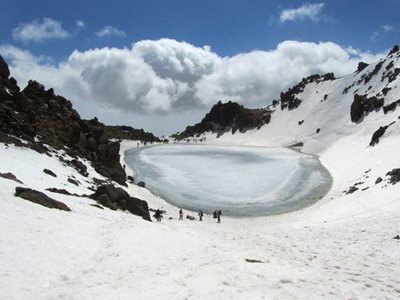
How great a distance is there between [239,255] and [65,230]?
797 cm

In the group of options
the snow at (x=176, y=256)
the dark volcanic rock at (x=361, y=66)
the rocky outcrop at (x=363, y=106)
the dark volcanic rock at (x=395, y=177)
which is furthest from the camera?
the dark volcanic rock at (x=361, y=66)

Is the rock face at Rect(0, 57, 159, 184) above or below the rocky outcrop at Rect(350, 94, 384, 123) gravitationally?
below

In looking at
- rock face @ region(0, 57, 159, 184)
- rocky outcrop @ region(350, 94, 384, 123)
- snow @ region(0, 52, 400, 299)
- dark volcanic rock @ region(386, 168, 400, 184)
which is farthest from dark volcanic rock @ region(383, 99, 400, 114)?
snow @ region(0, 52, 400, 299)

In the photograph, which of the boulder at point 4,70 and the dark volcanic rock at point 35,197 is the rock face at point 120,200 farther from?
the boulder at point 4,70

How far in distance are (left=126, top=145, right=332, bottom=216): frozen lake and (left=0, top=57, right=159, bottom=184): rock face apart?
327 inches

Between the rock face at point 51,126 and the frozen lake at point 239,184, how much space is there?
829 centimetres

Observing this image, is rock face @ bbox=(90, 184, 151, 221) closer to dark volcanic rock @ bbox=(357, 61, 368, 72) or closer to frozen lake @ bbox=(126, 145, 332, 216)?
frozen lake @ bbox=(126, 145, 332, 216)

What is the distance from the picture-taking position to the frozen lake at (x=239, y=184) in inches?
2064

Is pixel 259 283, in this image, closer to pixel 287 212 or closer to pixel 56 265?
pixel 56 265

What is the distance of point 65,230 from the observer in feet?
63.4

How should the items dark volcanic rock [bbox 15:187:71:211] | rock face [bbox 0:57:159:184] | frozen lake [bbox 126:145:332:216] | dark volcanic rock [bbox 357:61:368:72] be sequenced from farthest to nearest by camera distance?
dark volcanic rock [bbox 357:61:368:72] < frozen lake [bbox 126:145:332:216] < rock face [bbox 0:57:159:184] < dark volcanic rock [bbox 15:187:71:211]

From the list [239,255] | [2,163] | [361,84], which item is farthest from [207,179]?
[361,84]

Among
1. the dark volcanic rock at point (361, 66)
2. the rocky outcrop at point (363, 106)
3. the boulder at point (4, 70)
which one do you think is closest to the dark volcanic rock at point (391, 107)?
the rocky outcrop at point (363, 106)

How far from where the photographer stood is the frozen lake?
52438 mm
